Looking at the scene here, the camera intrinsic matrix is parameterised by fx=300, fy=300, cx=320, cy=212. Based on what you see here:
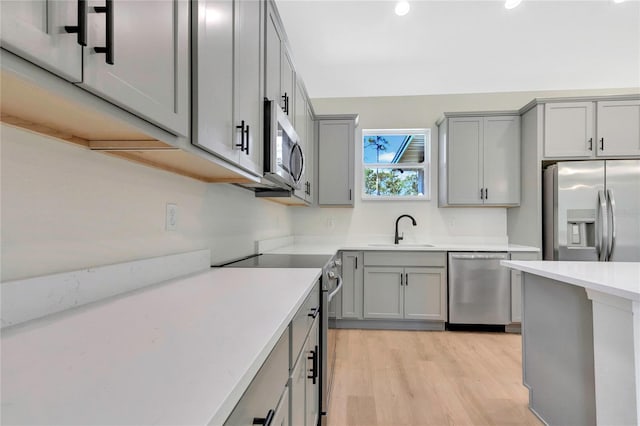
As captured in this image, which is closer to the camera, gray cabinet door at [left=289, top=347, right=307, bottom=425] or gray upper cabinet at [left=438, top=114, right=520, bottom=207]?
gray cabinet door at [left=289, top=347, right=307, bottom=425]

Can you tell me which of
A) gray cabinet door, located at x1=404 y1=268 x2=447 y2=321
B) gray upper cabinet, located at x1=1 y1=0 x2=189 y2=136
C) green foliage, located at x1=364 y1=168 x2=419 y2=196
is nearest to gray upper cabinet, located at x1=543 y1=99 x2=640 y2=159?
green foliage, located at x1=364 y1=168 x2=419 y2=196

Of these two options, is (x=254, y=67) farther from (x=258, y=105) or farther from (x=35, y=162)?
(x=35, y=162)

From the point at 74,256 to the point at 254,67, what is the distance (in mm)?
1097

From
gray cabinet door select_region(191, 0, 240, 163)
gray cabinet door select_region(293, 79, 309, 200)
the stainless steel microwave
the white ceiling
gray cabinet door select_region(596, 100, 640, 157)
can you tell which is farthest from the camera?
gray cabinet door select_region(596, 100, 640, 157)

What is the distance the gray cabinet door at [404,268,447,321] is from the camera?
3.18m

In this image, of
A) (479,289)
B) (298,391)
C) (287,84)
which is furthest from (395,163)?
(298,391)

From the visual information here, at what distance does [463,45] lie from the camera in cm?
268

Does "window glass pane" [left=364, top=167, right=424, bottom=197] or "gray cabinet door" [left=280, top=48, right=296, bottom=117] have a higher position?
"gray cabinet door" [left=280, top=48, right=296, bottom=117]

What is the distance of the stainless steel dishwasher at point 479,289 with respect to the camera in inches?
121

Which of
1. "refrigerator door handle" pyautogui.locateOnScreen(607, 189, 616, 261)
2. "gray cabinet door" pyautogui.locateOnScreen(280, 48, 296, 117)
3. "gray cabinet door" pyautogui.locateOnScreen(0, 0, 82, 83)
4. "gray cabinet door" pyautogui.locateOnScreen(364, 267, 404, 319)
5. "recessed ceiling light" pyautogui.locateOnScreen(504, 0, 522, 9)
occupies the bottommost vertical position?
"gray cabinet door" pyautogui.locateOnScreen(364, 267, 404, 319)

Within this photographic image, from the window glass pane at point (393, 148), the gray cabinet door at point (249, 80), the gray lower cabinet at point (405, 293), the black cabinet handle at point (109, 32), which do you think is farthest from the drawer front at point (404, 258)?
the black cabinet handle at point (109, 32)

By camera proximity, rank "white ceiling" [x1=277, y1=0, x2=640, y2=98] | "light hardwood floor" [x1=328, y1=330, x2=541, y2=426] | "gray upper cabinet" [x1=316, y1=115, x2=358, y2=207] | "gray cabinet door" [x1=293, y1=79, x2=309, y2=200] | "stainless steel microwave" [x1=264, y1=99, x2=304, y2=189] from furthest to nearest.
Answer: "gray upper cabinet" [x1=316, y1=115, x2=358, y2=207]
"gray cabinet door" [x1=293, y1=79, x2=309, y2=200]
"white ceiling" [x1=277, y1=0, x2=640, y2=98]
"light hardwood floor" [x1=328, y1=330, x2=541, y2=426]
"stainless steel microwave" [x1=264, y1=99, x2=304, y2=189]

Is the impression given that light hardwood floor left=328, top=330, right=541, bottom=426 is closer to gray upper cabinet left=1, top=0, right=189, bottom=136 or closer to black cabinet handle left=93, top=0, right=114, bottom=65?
gray upper cabinet left=1, top=0, right=189, bottom=136

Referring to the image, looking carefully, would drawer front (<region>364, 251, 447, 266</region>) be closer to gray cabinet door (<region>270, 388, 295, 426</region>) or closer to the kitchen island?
the kitchen island
